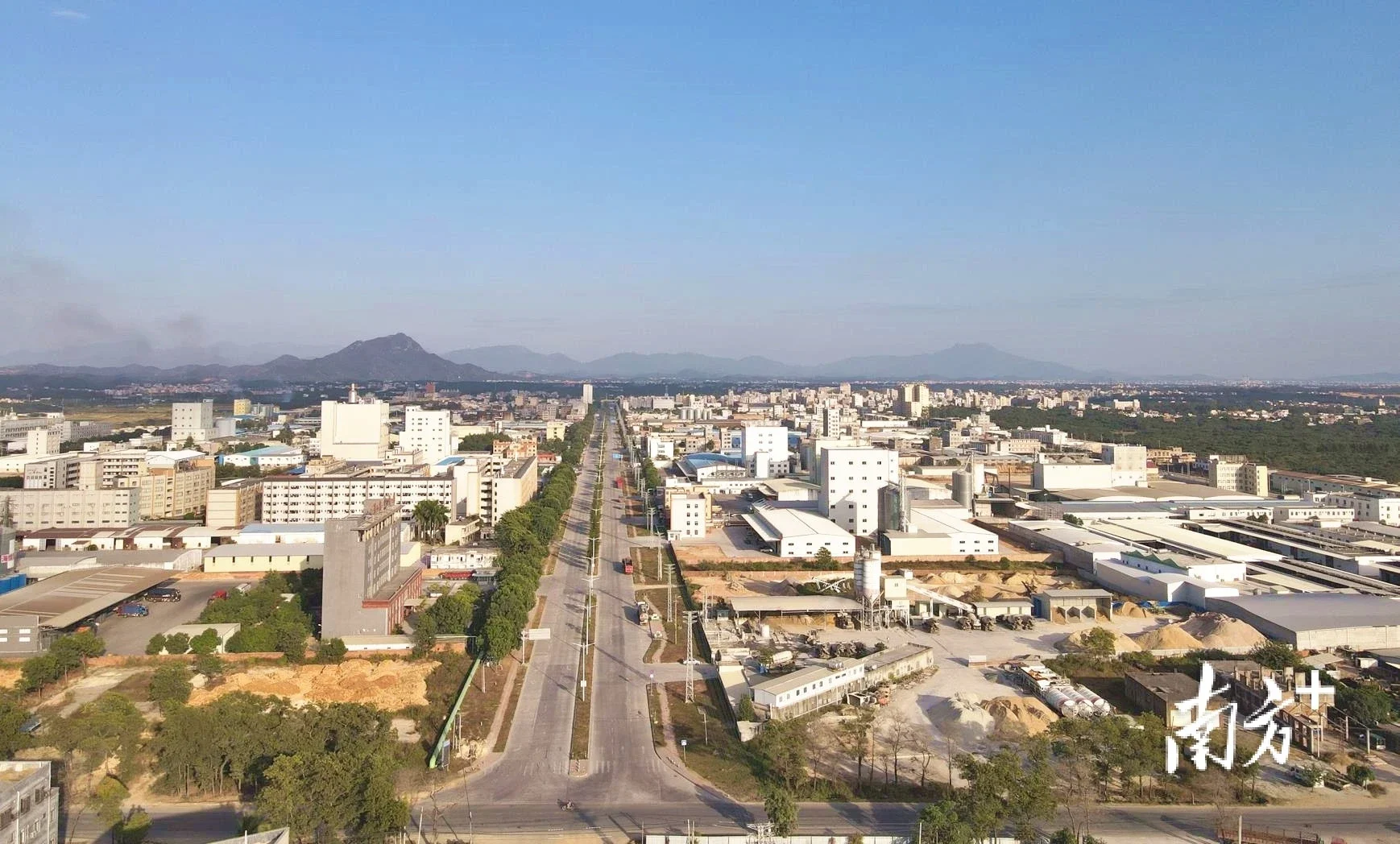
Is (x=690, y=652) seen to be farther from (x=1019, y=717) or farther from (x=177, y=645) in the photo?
(x=177, y=645)

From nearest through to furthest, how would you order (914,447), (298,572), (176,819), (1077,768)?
(176,819) < (1077,768) < (298,572) < (914,447)

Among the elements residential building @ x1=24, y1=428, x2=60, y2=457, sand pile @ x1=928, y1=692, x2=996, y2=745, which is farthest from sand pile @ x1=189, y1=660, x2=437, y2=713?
residential building @ x1=24, y1=428, x2=60, y2=457

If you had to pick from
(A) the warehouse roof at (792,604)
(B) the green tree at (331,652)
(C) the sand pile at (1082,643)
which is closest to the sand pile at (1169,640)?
(C) the sand pile at (1082,643)

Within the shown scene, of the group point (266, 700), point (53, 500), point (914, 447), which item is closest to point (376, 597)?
point (266, 700)

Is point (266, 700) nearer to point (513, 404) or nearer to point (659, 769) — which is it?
point (659, 769)

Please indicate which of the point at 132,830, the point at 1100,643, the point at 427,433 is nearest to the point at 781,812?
the point at 132,830
